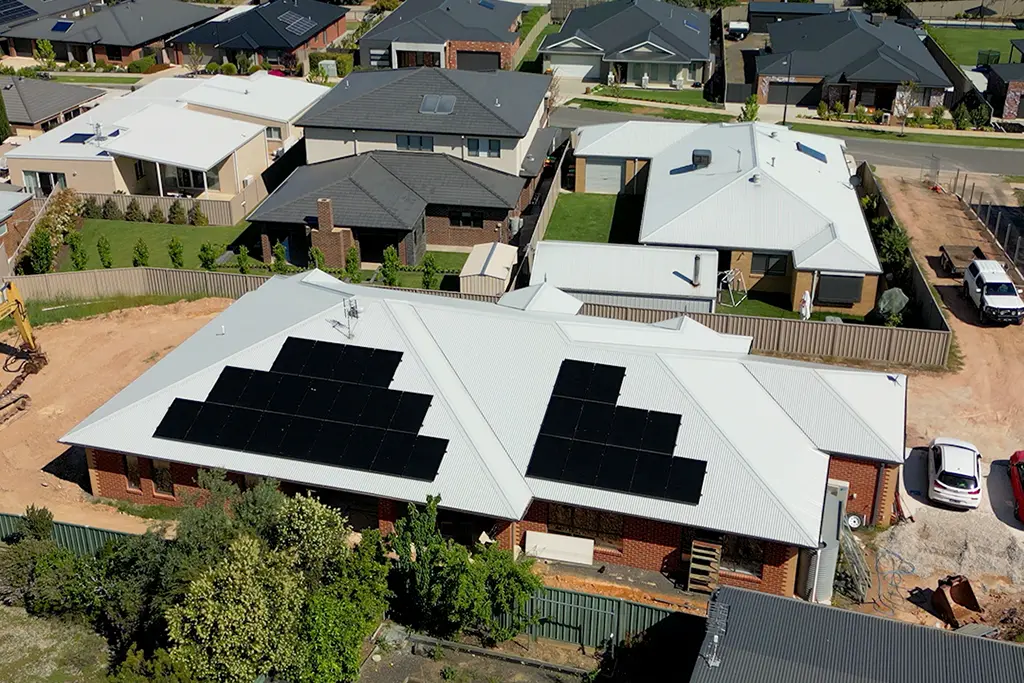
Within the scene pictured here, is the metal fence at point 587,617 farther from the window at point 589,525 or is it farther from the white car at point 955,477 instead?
the white car at point 955,477

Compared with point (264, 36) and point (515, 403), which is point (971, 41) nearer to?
point (264, 36)

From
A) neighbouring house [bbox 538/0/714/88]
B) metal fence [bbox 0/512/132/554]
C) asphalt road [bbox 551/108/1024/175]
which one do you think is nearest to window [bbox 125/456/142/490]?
metal fence [bbox 0/512/132/554]

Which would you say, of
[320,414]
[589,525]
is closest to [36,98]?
[320,414]

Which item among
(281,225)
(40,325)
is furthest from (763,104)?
(40,325)

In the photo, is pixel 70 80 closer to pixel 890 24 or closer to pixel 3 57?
pixel 3 57

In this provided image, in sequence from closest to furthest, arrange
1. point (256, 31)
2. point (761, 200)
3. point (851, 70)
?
1. point (761, 200)
2. point (851, 70)
3. point (256, 31)

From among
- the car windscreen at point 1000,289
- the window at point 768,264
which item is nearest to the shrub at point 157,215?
the window at point 768,264
